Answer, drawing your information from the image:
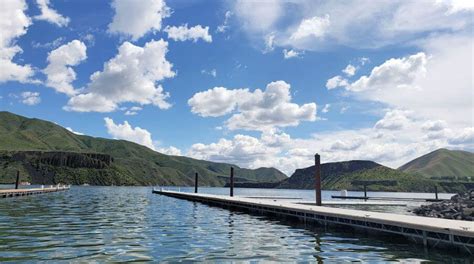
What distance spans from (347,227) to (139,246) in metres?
15.8

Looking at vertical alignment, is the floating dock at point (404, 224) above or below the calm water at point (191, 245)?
above

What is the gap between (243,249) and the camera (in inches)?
731

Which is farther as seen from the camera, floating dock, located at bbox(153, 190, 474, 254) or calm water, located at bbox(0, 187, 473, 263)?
floating dock, located at bbox(153, 190, 474, 254)

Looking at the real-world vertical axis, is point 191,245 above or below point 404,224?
below

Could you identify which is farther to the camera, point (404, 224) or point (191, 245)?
point (404, 224)

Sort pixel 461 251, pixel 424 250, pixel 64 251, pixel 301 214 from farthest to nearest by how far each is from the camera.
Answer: pixel 301 214 < pixel 424 250 < pixel 461 251 < pixel 64 251

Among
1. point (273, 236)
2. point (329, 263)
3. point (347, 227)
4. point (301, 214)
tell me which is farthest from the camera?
point (301, 214)

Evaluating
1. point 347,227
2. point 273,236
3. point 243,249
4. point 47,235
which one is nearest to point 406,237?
point 347,227

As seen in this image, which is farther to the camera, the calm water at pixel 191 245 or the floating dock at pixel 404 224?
the floating dock at pixel 404 224

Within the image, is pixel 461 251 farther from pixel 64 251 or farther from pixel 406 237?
pixel 64 251

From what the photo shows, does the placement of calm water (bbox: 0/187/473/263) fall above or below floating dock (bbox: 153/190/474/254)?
below

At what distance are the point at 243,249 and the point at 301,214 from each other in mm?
16663

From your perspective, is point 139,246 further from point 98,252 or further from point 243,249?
point 243,249

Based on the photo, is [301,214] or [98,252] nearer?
[98,252]
